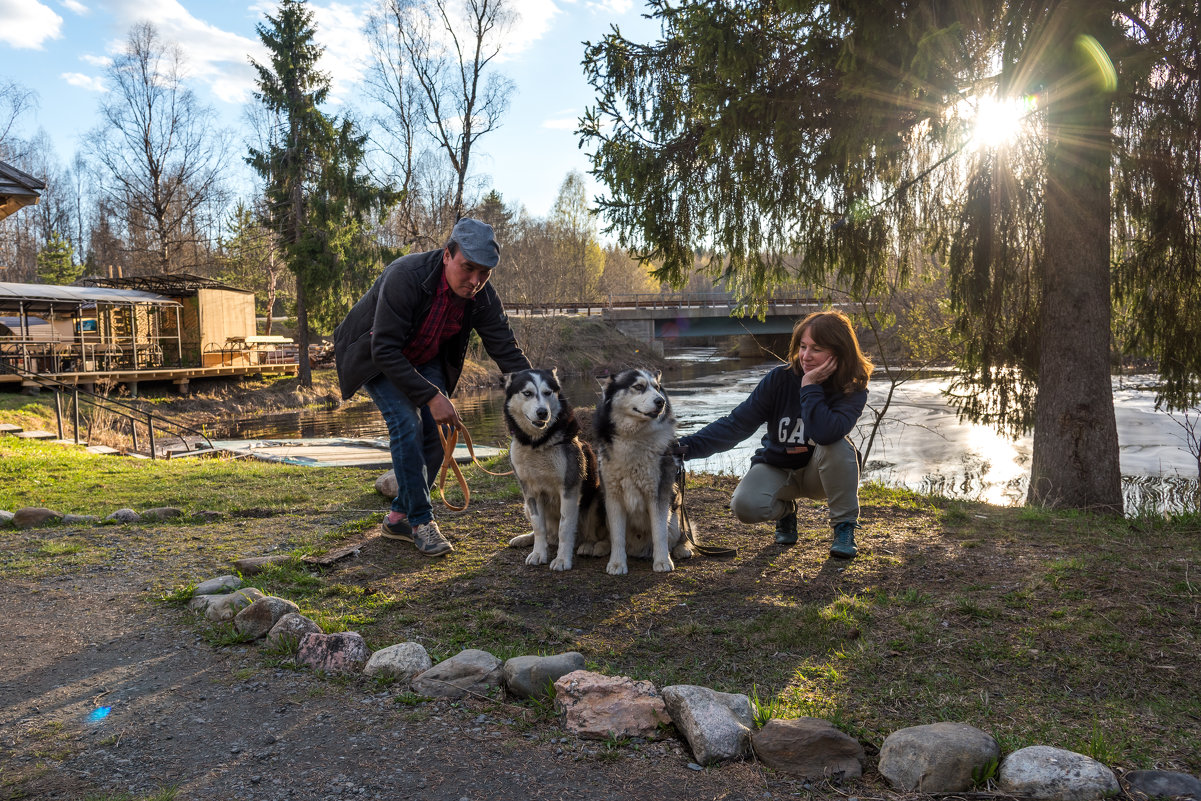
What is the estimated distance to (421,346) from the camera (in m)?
4.96

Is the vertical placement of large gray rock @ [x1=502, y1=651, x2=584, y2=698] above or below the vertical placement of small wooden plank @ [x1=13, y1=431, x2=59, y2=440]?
below

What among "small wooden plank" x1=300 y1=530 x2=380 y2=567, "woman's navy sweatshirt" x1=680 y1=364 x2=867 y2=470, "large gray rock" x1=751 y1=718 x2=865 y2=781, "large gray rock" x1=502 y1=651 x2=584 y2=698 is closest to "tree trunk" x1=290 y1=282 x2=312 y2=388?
"small wooden plank" x1=300 y1=530 x2=380 y2=567

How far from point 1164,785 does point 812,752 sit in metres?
1.03

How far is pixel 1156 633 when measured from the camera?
3.41 metres

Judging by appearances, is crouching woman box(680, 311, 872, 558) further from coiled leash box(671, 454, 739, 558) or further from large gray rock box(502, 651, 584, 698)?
large gray rock box(502, 651, 584, 698)

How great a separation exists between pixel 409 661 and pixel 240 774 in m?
0.85

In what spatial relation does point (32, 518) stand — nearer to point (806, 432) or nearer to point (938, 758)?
point (806, 432)

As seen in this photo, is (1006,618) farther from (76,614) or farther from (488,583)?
(76,614)

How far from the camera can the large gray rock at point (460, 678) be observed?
3035 millimetres

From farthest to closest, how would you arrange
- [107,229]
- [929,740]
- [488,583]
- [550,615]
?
[107,229] < [488,583] < [550,615] < [929,740]

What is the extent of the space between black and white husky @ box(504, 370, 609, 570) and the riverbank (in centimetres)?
25

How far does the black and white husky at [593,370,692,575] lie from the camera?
180 inches

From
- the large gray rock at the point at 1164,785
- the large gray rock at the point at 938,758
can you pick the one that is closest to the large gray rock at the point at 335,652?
the large gray rock at the point at 938,758

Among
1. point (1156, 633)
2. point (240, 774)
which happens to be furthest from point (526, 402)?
point (1156, 633)
